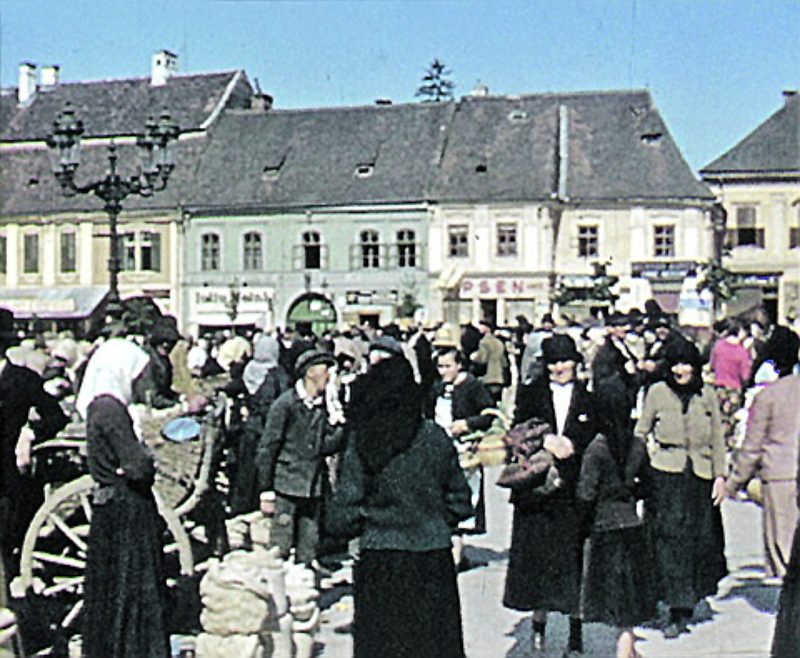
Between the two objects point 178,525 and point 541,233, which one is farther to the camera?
point 541,233

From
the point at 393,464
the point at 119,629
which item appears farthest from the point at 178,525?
the point at 393,464

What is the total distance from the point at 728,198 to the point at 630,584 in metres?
34.8

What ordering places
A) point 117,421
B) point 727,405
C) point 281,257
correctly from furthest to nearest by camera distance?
point 281,257, point 727,405, point 117,421

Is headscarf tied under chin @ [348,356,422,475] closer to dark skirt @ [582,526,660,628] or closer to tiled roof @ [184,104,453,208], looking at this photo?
dark skirt @ [582,526,660,628]

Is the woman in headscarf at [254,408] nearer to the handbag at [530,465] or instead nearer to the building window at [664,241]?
the handbag at [530,465]

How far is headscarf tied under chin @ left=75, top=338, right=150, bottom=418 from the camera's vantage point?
6180mm

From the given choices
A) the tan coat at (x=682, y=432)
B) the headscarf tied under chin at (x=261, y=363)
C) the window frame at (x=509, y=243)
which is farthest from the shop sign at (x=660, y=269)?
the tan coat at (x=682, y=432)

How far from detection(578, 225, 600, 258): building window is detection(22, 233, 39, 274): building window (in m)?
15.4

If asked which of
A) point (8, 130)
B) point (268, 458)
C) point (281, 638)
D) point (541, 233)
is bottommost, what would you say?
point (281, 638)

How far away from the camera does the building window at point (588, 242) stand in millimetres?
40969

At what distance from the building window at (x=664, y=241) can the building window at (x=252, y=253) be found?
11.8 meters

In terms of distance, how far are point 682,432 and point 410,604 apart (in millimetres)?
3074

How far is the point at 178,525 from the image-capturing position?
725cm

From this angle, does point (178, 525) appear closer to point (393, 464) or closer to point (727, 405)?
point (393, 464)
